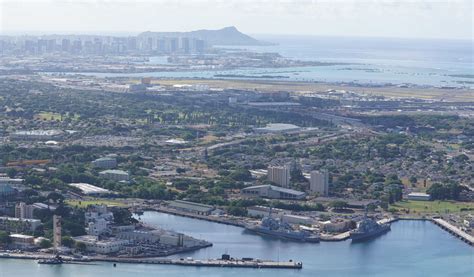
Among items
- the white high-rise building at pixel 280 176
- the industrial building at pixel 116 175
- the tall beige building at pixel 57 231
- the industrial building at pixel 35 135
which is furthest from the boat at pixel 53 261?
the industrial building at pixel 35 135

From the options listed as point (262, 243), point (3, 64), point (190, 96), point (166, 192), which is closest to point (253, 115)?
point (190, 96)

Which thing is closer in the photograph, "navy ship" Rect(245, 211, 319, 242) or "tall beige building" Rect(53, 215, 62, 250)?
"tall beige building" Rect(53, 215, 62, 250)

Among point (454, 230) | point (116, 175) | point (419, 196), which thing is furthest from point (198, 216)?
point (419, 196)

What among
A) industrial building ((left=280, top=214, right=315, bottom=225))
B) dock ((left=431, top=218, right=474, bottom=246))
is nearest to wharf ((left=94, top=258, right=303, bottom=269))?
industrial building ((left=280, top=214, right=315, bottom=225))

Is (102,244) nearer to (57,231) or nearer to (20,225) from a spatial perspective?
(57,231)

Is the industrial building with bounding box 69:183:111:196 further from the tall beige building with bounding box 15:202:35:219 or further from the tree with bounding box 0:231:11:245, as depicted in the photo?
the tree with bounding box 0:231:11:245

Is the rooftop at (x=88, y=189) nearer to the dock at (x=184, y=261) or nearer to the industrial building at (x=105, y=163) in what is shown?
the industrial building at (x=105, y=163)
